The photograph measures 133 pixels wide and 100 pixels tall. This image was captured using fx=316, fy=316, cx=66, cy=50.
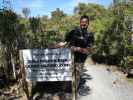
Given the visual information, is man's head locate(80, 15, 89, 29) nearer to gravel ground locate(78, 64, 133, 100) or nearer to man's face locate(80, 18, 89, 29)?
man's face locate(80, 18, 89, 29)

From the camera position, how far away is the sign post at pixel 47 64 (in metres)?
6.58

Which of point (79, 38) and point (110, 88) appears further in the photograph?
point (110, 88)

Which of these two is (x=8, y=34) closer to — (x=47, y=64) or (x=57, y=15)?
(x=47, y=64)

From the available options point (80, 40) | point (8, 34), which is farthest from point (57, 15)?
point (80, 40)

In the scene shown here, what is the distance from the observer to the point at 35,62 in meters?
6.72

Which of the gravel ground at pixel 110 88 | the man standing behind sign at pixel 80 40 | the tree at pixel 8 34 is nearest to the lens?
the man standing behind sign at pixel 80 40

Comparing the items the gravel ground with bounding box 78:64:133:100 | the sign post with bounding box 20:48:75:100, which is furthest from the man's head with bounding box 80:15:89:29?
the gravel ground with bounding box 78:64:133:100

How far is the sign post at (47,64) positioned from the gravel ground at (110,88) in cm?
117

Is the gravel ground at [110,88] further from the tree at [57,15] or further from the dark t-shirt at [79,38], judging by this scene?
the tree at [57,15]

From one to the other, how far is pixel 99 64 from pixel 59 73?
9026mm

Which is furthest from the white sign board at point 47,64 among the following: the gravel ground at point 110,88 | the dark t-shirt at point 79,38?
the gravel ground at point 110,88

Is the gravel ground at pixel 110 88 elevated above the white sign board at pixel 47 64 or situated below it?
below

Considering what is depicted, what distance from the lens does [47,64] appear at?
264 inches

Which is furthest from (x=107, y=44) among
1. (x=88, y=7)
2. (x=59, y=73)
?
(x=88, y=7)
